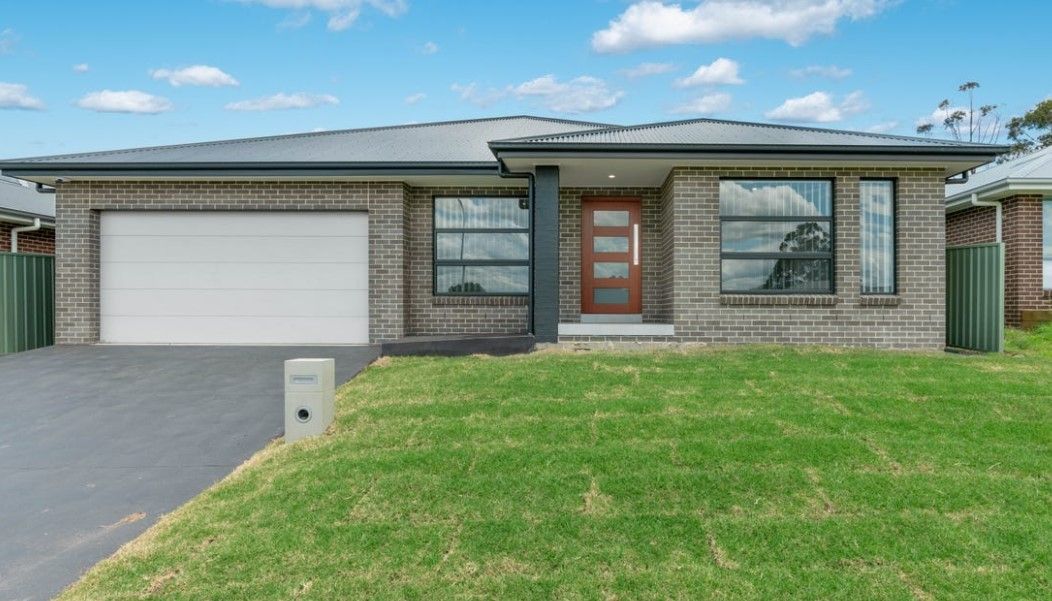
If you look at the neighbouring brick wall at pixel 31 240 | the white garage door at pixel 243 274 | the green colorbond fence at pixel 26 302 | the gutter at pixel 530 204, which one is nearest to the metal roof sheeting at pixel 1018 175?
the gutter at pixel 530 204

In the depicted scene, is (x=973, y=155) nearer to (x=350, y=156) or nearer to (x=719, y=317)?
(x=719, y=317)

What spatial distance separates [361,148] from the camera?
1133 centimetres

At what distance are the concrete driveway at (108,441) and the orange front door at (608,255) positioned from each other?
13.9ft

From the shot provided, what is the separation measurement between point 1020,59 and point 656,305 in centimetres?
3128

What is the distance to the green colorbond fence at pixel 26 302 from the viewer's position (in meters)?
9.74

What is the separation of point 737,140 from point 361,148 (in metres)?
6.95

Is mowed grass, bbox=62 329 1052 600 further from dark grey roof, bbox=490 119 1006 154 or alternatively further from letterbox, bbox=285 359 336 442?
dark grey roof, bbox=490 119 1006 154

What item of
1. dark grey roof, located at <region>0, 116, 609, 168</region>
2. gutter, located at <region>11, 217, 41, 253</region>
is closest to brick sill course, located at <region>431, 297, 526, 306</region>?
dark grey roof, located at <region>0, 116, 609, 168</region>

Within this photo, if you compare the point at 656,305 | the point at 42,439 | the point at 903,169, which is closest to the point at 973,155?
the point at 903,169

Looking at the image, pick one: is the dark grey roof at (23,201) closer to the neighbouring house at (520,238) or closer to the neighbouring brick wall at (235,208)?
the neighbouring house at (520,238)

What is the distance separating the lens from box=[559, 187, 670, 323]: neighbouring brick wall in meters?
10.6

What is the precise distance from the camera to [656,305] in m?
10.6

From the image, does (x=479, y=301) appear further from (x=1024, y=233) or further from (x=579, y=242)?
(x=1024, y=233)

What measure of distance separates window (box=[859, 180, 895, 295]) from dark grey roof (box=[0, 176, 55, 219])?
1580 cm
